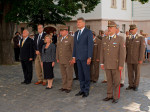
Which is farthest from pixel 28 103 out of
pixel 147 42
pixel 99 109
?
pixel 147 42

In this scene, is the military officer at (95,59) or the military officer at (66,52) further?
the military officer at (95,59)

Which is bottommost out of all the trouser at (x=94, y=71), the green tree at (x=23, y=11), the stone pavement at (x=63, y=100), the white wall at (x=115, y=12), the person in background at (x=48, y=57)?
the stone pavement at (x=63, y=100)

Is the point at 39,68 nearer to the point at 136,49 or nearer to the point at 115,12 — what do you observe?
the point at 136,49

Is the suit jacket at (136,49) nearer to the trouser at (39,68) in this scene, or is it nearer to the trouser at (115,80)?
the trouser at (115,80)

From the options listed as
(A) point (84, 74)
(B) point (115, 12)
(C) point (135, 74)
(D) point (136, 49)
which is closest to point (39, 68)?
(A) point (84, 74)

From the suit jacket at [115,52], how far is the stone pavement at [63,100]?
1.00 meters

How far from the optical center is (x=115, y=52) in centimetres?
656

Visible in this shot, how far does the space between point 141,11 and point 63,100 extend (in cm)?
2674

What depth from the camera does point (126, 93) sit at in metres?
7.56

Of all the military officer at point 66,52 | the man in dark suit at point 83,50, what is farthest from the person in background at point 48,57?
the man in dark suit at point 83,50

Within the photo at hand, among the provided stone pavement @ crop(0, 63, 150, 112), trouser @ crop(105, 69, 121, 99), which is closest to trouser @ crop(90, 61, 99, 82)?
stone pavement @ crop(0, 63, 150, 112)

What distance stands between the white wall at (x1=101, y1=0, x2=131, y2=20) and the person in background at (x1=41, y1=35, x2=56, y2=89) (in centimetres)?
2018

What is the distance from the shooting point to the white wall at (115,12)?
28.1 m

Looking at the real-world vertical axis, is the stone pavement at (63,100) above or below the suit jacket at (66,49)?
below
